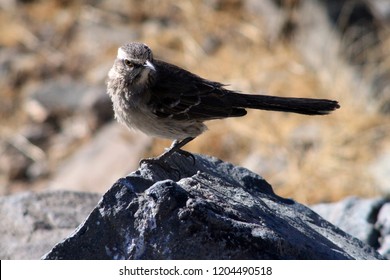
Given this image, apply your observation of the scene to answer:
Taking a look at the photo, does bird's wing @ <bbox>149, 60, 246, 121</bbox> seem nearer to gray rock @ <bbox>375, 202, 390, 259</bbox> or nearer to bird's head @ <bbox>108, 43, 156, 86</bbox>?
bird's head @ <bbox>108, 43, 156, 86</bbox>

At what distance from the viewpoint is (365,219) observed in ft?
19.5

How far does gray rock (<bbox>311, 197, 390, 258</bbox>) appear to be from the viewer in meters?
5.82

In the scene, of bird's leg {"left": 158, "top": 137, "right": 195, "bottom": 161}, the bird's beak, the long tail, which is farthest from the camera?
the bird's beak

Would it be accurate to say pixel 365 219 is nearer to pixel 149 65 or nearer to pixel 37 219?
pixel 149 65

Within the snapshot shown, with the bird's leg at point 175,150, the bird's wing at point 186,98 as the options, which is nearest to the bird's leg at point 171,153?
the bird's leg at point 175,150

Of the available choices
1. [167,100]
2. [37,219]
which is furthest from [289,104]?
[37,219]

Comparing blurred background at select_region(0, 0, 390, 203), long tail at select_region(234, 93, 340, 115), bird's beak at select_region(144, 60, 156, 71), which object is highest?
blurred background at select_region(0, 0, 390, 203)

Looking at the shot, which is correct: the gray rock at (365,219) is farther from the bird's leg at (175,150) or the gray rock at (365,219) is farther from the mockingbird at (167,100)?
the bird's leg at (175,150)

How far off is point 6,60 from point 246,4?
383 centimetres

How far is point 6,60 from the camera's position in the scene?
12.2 m

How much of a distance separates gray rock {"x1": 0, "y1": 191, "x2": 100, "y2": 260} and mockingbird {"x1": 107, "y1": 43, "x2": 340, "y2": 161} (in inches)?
38.0

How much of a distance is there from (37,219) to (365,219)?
7.88ft

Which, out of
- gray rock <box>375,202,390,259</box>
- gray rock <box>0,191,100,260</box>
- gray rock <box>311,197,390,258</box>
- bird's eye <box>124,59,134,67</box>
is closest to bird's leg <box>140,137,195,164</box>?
bird's eye <box>124,59,134,67</box>

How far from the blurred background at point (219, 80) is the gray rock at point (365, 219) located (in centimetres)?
236
